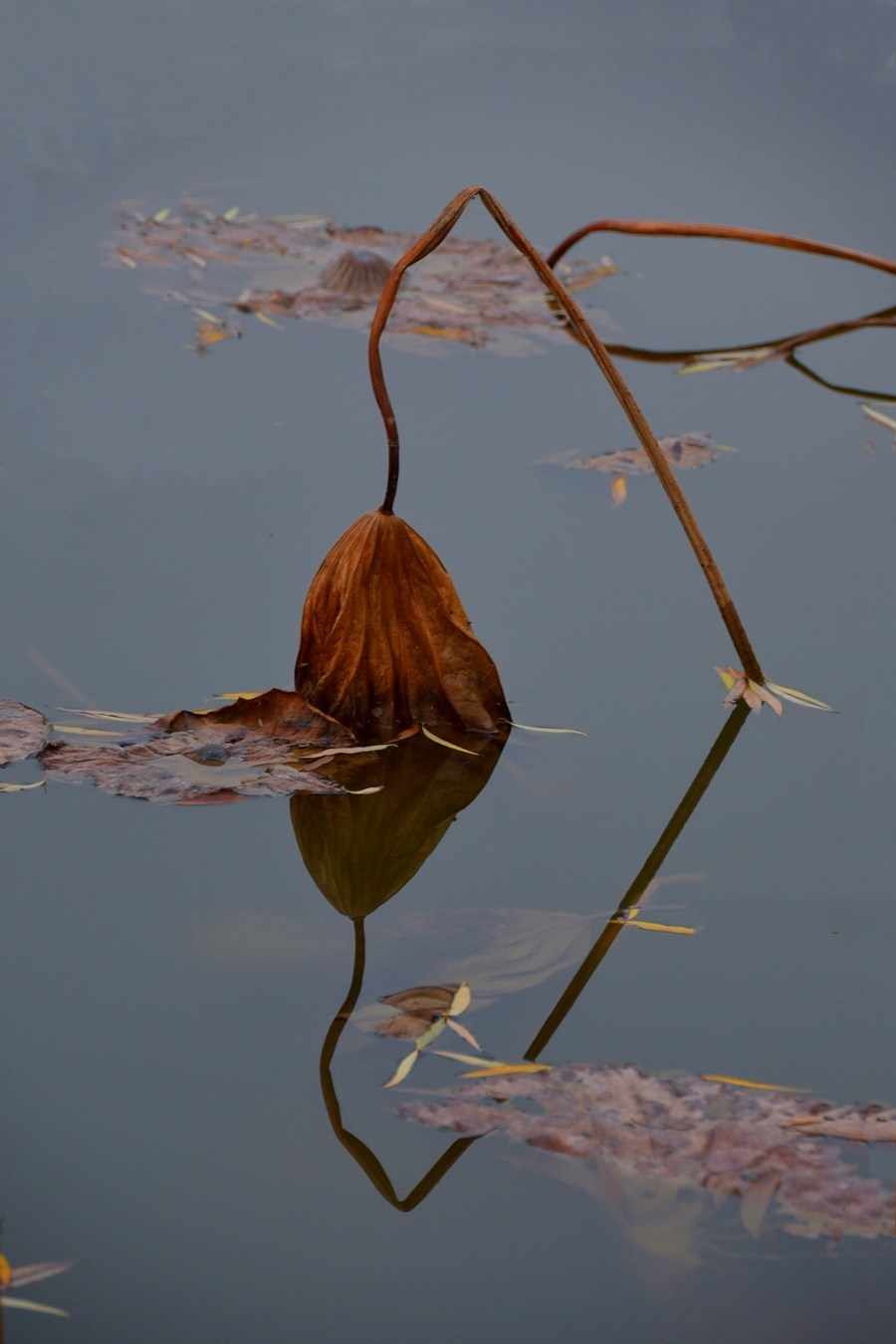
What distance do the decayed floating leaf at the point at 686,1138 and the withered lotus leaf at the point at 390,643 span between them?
0.35 m

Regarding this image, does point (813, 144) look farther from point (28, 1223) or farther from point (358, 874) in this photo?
point (28, 1223)

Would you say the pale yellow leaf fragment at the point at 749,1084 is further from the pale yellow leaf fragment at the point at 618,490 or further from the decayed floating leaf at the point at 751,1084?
the pale yellow leaf fragment at the point at 618,490

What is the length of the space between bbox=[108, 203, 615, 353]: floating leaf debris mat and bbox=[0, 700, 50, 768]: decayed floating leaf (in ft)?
2.50

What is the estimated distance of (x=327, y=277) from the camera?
1789 mm

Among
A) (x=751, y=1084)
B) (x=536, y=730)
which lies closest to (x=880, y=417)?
(x=536, y=730)

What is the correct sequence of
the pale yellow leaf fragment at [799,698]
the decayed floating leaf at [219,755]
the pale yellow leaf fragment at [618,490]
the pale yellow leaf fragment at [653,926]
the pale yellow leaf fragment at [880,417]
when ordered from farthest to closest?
the pale yellow leaf fragment at [880,417]
the pale yellow leaf fragment at [618,490]
the pale yellow leaf fragment at [799,698]
the decayed floating leaf at [219,755]
the pale yellow leaf fragment at [653,926]

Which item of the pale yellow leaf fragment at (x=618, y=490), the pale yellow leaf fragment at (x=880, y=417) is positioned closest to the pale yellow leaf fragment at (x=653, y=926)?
the pale yellow leaf fragment at (x=618, y=490)

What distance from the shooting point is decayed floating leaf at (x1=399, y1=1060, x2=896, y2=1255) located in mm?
615

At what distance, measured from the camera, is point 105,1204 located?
0.62 meters

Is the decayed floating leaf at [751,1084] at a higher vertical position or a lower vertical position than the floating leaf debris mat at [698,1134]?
higher

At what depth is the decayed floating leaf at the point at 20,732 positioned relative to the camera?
0.92 m

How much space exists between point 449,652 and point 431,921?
232mm

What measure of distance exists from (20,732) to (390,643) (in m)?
0.27

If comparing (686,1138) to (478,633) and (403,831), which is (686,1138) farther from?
(478,633)
